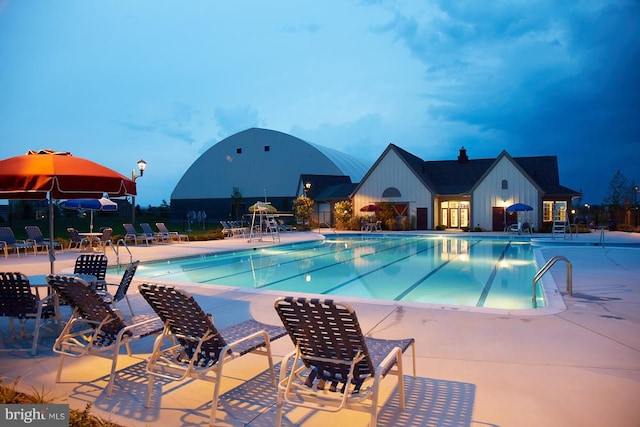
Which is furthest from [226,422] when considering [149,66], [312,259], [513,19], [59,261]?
[149,66]

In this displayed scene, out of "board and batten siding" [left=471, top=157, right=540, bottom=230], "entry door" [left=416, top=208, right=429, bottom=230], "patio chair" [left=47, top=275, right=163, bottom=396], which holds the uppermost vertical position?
"board and batten siding" [left=471, top=157, right=540, bottom=230]

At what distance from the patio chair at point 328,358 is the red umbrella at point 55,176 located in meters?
3.86

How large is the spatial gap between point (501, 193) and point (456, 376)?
2739 centimetres

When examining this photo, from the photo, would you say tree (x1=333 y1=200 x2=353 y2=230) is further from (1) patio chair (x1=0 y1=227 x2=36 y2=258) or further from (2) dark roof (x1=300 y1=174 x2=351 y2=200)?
(1) patio chair (x1=0 y1=227 x2=36 y2=258)

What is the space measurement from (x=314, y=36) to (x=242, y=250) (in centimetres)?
6705

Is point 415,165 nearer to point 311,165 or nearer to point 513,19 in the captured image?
point 311,165

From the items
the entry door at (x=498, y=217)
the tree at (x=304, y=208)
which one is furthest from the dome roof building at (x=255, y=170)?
the entry door at (x=498, y=217)

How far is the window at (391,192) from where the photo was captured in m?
32.9

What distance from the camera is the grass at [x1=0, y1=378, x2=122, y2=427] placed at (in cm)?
338

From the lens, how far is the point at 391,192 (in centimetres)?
3312

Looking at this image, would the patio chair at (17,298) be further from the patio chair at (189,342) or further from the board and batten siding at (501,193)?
the board and batten siding at (501,193)

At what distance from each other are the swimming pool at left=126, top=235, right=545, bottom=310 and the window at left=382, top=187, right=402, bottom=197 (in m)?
11.8

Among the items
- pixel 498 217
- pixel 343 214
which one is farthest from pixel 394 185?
pixel 498 217

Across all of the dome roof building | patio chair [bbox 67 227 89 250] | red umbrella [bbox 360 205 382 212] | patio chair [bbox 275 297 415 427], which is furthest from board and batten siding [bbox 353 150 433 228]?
patio chair [bbox 275 297 415 427]
